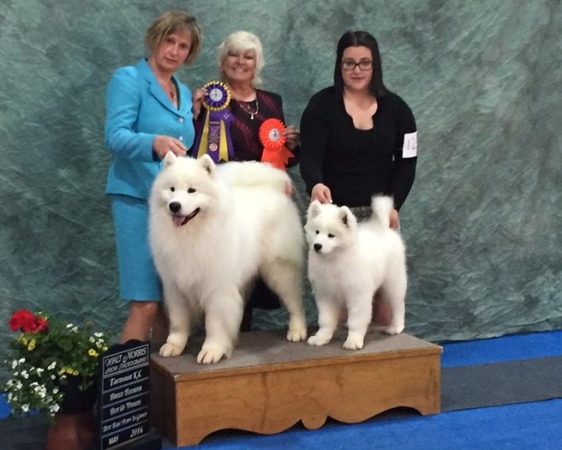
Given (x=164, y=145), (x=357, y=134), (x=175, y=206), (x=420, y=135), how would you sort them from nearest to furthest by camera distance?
(x=175, y=206)
(x=164, y=145)
(x=357, y=134)
(x=420, y=135)

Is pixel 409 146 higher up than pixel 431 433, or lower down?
higher up

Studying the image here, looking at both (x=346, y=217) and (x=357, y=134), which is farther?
(x=357, y=134)

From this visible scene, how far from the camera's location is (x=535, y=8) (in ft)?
15.3

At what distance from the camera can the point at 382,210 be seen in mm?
3377

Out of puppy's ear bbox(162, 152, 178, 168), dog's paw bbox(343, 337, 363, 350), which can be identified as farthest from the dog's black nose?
dog's paw bbox(343, 337, 363, 350)

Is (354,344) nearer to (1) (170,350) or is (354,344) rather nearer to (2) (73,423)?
(1) (170,350)

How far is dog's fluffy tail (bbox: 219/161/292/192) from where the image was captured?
346 cm

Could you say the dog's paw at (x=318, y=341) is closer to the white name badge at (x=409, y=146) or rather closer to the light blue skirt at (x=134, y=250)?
the light blue skirt at (x=134, y=250)

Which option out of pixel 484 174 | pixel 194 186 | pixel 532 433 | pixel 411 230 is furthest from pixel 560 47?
pixel 194 186

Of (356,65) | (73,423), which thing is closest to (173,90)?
(356,65)

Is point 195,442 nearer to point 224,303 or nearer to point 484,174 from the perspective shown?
point 224,303

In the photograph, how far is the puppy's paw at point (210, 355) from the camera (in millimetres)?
3129

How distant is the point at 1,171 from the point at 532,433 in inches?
110

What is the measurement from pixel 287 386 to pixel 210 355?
348 millimetres
